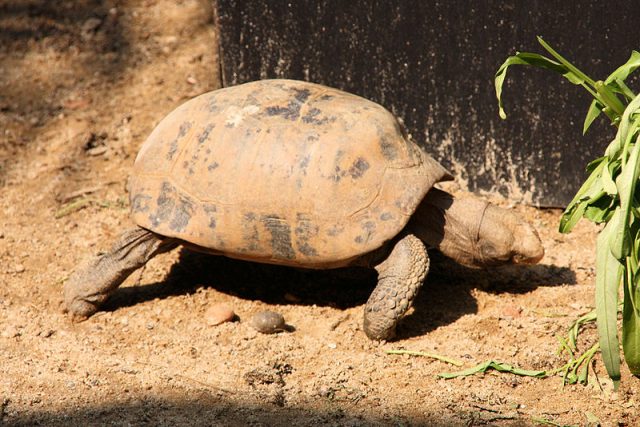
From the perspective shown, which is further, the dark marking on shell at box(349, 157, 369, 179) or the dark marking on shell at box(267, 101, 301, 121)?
the dark marking on shell at box(267, 101, 301, 121)

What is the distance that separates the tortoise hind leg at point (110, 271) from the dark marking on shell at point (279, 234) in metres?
0.58

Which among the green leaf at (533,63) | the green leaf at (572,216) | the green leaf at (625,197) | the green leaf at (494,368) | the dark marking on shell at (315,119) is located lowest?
the green leaf at (494,368)

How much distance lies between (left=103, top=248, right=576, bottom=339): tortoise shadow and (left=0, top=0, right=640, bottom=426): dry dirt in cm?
1

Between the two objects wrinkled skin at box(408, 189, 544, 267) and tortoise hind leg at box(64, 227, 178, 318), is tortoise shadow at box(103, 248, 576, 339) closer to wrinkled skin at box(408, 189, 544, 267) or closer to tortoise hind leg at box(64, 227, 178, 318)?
tortoise hind leg at box(64, 227, 178, 318)

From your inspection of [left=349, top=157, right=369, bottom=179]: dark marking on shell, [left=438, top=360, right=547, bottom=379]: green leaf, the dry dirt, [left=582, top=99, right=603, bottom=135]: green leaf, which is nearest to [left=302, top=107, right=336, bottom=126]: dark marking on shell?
[left=349, top=157, right=369, bottom=179]: dark marking on shell

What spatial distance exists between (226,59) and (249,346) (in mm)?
2325

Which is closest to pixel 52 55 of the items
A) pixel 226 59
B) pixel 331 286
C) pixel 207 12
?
pixel 207 12

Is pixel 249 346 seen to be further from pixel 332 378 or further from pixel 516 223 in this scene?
pixel 516 223

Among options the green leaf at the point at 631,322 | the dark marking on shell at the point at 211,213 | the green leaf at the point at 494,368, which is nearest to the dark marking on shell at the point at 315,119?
the dark marking on shell at the point at 211,213

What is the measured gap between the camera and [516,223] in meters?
4.92

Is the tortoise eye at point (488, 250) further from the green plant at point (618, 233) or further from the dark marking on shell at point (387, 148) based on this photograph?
the green plant at point (618, 233)

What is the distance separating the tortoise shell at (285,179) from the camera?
4.45 metres

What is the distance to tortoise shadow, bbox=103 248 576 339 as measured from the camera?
5.00 meters

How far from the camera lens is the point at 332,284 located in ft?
17.2
